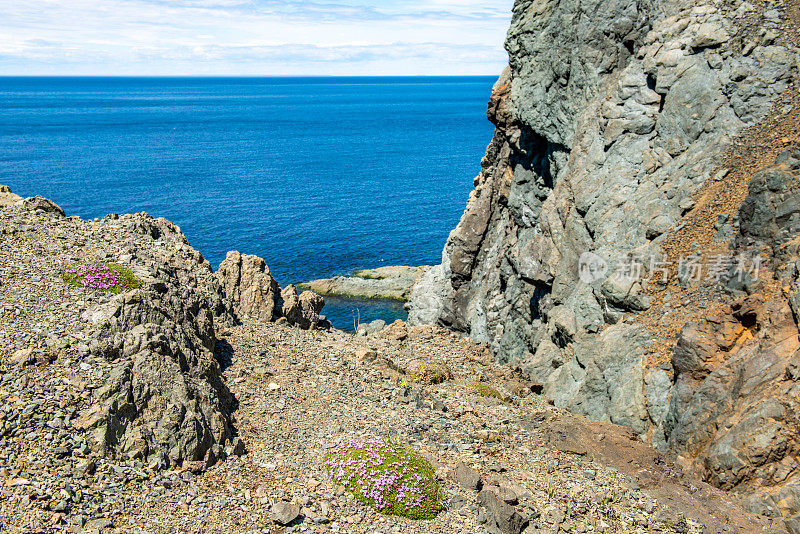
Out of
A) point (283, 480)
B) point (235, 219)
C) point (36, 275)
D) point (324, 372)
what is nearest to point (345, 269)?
Result: point (235, 219)

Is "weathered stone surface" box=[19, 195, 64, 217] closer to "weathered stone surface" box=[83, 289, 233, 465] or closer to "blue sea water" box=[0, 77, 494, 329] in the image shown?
"weathered stone surface" box=[83, 289, 233, 465]

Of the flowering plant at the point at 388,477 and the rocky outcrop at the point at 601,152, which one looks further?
the rocky outcrop at the point at 601,152

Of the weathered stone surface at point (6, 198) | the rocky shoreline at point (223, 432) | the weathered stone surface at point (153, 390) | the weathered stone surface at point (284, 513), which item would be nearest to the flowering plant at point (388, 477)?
the rocky shoreline at point (223, 432)

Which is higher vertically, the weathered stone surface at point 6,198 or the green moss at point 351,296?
the weathered stone surface at point 6,198

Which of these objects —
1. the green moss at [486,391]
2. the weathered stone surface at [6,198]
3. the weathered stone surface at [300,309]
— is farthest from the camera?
the weathered stone surface at [300,309]

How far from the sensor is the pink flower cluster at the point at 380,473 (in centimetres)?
2089

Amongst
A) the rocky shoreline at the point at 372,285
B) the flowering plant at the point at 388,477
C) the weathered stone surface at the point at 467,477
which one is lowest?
the rocky shoreline at the point at 372,285

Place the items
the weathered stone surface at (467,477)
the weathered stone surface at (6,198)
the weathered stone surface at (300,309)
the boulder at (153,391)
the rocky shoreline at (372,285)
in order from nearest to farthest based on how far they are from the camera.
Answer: the boulder at (153,391) < the weathered stone surface at (467,477) < the weathered stone surface at (6,198) < the weathered stone surface at (300,309) < the rocky shoreline at (372,285)

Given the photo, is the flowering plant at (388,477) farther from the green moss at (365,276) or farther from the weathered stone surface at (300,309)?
the green moss at (365,276)

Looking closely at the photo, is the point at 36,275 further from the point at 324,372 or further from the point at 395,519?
the point at 395,519

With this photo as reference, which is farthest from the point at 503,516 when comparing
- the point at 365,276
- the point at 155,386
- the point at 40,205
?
the point at 365,276

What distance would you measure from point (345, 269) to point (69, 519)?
66.9 meters

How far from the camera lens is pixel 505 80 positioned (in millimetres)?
51875

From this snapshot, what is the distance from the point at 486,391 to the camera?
33375 millimetres
